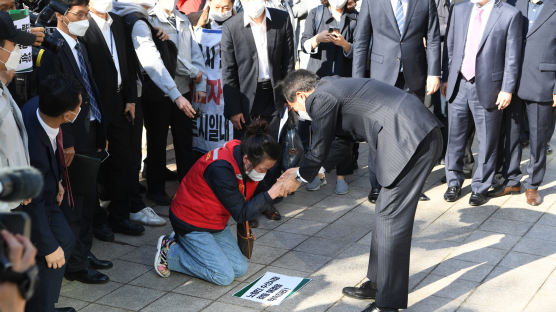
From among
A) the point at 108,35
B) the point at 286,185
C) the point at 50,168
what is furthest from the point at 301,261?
the point at 108,35

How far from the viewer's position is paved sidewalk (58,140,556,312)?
15.0 ft

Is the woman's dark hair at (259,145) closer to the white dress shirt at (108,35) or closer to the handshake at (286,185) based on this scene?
the handshake at (286,185)

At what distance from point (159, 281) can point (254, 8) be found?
101 inches

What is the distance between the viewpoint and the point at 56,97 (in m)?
4.03

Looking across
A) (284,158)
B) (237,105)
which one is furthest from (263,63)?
(284,158)

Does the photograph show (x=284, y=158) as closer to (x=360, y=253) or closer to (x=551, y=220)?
(x=360, y=253)

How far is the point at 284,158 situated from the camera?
632 centimetres

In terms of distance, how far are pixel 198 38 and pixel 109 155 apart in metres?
1.60

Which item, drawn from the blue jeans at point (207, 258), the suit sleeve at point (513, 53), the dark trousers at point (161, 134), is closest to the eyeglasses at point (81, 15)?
the dark trousers at point (161, 134)

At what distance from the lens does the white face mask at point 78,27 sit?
16.5 ft

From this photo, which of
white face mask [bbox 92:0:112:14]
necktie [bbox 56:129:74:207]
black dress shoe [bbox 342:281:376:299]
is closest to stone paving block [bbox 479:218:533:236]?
black dress shoe [bbox 342:281:376:299]

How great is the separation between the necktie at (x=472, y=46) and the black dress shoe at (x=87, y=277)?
3637mm

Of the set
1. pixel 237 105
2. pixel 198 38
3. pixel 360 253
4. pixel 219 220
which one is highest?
pixel 198 38

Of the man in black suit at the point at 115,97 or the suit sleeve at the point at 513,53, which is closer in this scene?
the man in black suit at the point at 115,97
